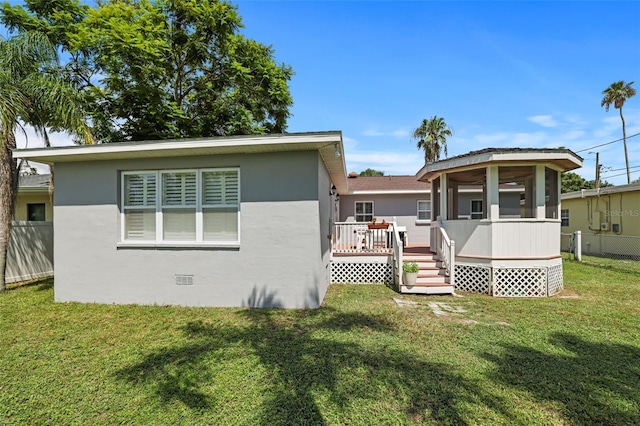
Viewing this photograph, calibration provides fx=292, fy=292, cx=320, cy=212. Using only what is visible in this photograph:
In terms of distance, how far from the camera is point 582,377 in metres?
3.25

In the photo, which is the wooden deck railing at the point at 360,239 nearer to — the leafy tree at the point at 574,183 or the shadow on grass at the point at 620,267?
the shadow on grass at the point at 620,267

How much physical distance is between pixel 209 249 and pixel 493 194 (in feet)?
22.0

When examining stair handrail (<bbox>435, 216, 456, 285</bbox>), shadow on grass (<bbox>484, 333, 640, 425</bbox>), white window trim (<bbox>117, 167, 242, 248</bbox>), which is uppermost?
white window trim (<bbox>117, 167, 242, 248</bbox>)

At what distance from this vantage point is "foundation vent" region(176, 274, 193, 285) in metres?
6.05

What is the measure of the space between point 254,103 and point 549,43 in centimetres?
1216

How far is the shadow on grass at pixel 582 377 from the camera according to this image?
2658 millimetres

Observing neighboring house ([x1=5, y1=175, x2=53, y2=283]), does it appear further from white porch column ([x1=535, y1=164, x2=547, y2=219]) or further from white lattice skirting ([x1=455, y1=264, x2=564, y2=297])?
white porch column ([x1=535, y1=164, x2=547, y2=219])

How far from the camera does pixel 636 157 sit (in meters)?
26.8

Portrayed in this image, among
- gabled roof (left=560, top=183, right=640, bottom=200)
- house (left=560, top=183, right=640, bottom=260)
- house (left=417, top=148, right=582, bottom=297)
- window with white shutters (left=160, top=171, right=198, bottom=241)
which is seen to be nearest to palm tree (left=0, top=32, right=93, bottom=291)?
window with white shutters (left=160, top=171, right=198, bottom=241)

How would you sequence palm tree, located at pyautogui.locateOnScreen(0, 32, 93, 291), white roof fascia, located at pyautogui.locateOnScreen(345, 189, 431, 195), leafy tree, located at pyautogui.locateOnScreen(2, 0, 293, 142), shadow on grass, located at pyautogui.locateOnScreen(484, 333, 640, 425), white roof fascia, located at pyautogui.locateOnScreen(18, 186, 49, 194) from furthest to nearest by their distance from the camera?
1. white roof fascia, located at pyautogui.locateOnScreen(345, 189, 431, 195)
2. white roof fascia, located at pyautogui.locateOnScreen(18, 186, 49, 194)
3. leafy tree, located at pyautogui.locateOnScreen(2, 0, 293, 142)
4. palm tree, located at pyautogui.locateOnScreen(0, 32, 93, 291)
5. shadow on grass, located at pyautogui.locateOnScreen(484, 333, 640, 425)

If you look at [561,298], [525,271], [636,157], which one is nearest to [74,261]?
[525,271]

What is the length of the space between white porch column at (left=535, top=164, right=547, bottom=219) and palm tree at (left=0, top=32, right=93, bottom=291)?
11108mm

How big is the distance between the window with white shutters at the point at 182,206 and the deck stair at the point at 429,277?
4.52 m

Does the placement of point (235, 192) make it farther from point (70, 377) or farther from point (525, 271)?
point (525, 271)
